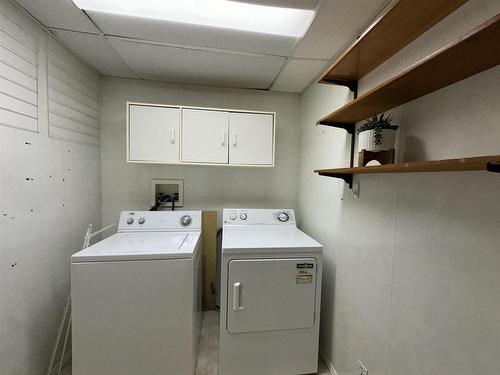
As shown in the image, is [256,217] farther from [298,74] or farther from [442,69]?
[442,69]

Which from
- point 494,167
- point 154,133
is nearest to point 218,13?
point 154,133

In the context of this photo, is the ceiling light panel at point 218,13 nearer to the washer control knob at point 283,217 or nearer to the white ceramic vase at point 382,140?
the white ceramic vase at point 382,140

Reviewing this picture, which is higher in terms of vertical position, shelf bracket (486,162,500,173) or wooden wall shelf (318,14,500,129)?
wooden wall shelf (318,14,500,129)

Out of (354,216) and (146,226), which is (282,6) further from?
(146,226)

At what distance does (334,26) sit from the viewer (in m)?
1.30

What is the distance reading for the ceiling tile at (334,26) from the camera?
3.71 ft

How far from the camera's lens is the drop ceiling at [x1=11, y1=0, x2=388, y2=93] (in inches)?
48.5

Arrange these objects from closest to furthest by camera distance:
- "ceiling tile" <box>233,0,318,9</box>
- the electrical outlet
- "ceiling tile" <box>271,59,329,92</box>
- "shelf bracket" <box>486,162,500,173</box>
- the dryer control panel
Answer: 1. "shelf bracket" <box>486,162,500,173</box>
2. "ceiling tile" <box>233,0,318,9</box>
3. the electrical outlet
4. "ceiling tile" <box>271,59,329,92</box>
5. the dryer control panel

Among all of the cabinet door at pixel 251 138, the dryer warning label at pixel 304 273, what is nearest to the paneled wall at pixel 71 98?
the cabinet door at pixel 251 138

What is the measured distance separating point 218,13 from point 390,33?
931mm

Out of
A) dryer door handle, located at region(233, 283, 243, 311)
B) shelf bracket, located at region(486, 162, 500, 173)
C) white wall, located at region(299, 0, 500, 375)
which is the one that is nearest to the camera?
shelf bracket, located at region(486, 162, 500, 173)

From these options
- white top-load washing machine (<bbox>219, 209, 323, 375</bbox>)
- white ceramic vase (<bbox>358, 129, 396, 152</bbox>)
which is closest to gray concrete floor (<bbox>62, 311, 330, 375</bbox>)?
white top-load washing machine (<bbox>219, 209, 323, 375</bbox>)

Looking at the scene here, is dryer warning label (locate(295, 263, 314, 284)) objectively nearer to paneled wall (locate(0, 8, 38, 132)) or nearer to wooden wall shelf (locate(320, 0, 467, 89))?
wooden wall shelf (locate(320, 0, 467, 89))

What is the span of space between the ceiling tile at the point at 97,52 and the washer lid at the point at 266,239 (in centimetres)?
165
